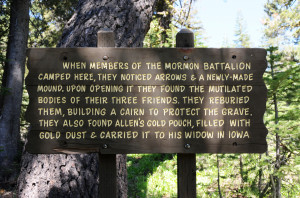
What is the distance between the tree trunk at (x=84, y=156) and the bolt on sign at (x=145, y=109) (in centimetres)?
89

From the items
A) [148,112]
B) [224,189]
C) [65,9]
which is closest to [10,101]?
[65,9]

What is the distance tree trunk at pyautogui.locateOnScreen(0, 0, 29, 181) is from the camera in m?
7.90

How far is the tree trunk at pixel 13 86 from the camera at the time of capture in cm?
790

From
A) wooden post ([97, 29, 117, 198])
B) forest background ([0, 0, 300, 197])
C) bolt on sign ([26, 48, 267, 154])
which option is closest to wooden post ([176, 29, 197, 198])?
bolt on sign ([26, 48, 267, 154])

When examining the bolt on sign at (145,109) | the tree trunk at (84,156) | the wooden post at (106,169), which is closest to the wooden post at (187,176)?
the bolt on sign at (145,109)

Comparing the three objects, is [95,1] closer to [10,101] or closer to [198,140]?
[198,140]

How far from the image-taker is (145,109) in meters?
2.08

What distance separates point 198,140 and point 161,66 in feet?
2.26

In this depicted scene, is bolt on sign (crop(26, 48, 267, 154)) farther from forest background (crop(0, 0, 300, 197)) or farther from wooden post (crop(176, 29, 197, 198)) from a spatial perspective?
forest background (crop(0, 0, 300, 197))

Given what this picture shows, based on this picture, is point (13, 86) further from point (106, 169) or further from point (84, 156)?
point (106, 169)

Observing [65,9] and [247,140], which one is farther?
[65,9]

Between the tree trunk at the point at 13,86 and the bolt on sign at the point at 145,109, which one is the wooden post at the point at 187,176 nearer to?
the bolt on sign at the point at 145,109

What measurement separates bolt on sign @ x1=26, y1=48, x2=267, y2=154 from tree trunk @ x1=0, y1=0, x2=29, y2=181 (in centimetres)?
672

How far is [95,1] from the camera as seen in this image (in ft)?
12.6
